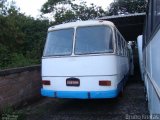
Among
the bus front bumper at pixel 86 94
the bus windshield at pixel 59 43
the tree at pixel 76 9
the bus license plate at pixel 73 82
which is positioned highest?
the tree at pixel 76 9

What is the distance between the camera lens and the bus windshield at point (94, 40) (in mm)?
8312

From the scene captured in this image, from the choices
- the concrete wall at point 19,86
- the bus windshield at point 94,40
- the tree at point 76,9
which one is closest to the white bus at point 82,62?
the bus windshield at point 94,40

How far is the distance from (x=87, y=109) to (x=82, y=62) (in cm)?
160

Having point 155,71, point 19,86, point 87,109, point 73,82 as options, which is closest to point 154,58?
point 155,71

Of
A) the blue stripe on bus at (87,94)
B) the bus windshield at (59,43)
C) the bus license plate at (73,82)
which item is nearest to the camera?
the blue stripe on bus at (87,94)

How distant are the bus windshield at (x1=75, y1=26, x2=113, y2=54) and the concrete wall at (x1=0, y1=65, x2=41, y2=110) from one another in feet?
7.17

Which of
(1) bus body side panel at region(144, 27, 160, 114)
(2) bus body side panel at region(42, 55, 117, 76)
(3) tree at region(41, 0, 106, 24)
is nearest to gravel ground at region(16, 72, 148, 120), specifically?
(2) bus body side panel at region(42, 55, 117, 76)

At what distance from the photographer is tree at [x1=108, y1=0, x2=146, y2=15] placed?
28.6m

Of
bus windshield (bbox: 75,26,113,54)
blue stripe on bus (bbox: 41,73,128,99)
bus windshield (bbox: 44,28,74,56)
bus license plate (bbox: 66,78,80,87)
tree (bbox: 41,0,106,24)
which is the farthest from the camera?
tree (bbox: 41,0,106,24)

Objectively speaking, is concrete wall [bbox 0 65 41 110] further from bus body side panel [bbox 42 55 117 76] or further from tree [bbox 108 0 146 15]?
tree [bbox 108 0 146 15]

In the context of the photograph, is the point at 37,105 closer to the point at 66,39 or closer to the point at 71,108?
the point at 71,108

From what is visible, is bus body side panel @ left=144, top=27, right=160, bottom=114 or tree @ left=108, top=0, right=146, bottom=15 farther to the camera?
tree @ left=108, top=0, right=146, bottom=15

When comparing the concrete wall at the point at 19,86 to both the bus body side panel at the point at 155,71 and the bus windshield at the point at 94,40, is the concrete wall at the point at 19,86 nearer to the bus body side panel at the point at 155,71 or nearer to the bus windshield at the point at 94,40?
the bus windshield at the point at 94,40

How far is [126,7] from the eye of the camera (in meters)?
29.5
